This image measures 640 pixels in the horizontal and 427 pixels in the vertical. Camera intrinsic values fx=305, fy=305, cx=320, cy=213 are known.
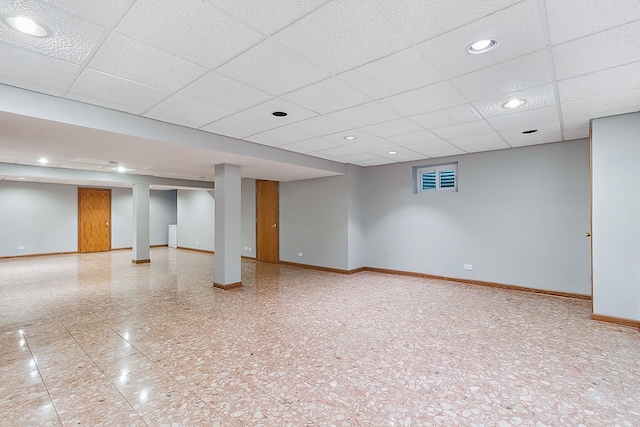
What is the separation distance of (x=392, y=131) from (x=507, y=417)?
3.30 metres

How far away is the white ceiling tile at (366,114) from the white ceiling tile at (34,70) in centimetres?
240

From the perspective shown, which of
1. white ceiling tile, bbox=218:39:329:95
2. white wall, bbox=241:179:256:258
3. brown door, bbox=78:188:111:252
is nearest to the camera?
white ceiling tile, bbox=218:39:329:95

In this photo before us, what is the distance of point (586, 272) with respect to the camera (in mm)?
4680

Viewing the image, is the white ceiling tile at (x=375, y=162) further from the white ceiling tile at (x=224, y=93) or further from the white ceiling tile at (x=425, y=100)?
the white ceiling tile at (x=224, y=93)

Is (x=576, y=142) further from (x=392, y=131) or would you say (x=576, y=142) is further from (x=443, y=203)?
(x=392, y=131)

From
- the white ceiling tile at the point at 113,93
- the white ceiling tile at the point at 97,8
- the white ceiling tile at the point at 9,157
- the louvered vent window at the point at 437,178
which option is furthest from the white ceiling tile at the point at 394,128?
the white ceiling tile at the point at 9,157

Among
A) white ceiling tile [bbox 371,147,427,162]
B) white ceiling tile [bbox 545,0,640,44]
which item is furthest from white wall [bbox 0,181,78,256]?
white ceiling tile [bbox 545,0,640,44]

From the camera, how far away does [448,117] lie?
3.63 m

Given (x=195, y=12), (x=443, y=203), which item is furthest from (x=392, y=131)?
(x=195, y=12)

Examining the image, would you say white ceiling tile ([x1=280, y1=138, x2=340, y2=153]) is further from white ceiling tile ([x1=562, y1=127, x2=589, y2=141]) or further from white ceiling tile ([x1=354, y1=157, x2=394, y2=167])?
white ceiling tile ([x1=562, y1=127, x2=589, y2=141])

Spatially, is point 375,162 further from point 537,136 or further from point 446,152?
point 537,136

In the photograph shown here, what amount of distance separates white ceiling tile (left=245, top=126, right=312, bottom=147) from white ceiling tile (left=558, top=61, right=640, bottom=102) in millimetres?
2887

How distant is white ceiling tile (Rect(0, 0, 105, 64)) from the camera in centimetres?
170

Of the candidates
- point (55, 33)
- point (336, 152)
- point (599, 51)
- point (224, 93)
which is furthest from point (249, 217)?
point (599, 51)
